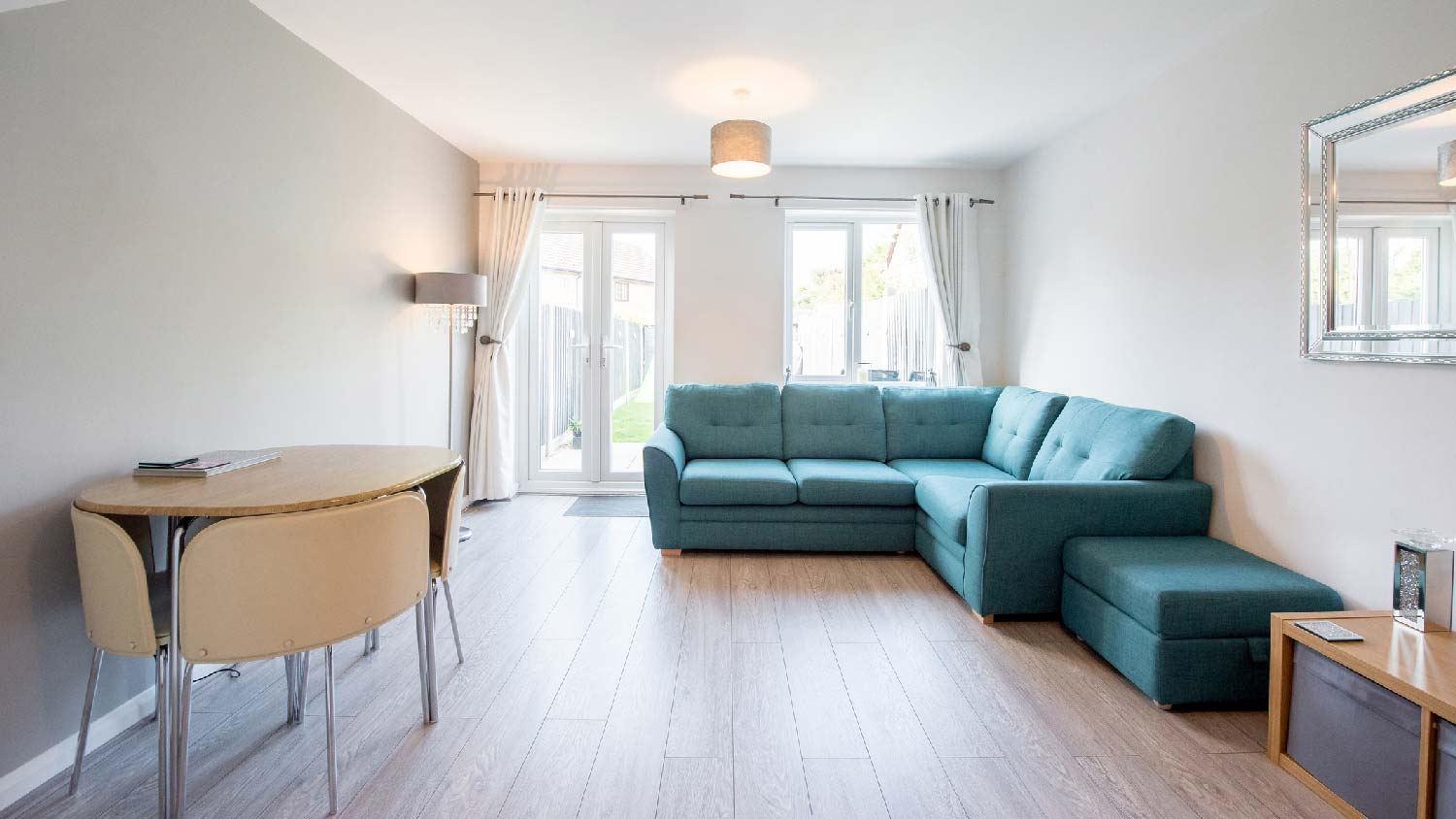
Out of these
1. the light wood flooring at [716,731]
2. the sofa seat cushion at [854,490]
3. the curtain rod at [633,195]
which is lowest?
the light wood flooring at [716,731]

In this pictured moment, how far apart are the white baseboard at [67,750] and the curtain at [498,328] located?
278 centimetres

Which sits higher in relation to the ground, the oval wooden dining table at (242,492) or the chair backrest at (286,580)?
the oval wooden dining table at (242,492)

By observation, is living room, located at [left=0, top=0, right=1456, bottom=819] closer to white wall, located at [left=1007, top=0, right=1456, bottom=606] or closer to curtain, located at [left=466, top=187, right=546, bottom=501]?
white wall, located at [left=1007, top=0, right=1456, bottom=606]

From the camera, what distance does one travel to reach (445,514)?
2.42m

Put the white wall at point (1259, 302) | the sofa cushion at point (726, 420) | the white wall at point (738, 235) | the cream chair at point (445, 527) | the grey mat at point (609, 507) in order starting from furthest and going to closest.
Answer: the white wall at point (738, 235)
the grey mat at point (609, 507)
the sofa cushion at point (726, 420)
the cream chair at point (445, 527)
the white wall at point (1259, 302)

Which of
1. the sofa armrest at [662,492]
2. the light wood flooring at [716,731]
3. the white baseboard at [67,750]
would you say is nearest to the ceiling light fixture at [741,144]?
the sofa armrest at [662,492]

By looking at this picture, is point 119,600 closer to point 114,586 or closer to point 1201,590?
point 114,586

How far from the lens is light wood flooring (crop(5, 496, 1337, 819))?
71.8 inches

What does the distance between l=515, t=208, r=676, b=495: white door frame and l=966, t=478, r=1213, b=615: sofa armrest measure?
2892 millimetres

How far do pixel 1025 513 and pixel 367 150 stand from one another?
3.45m

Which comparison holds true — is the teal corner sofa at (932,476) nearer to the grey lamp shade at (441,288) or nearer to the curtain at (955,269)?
the curtain at (955,269)

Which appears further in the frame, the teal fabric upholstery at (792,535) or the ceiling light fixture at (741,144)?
the teal fabric upholstery at (792,535)

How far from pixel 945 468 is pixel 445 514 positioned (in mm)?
2837

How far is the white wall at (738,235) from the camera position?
5.11m
